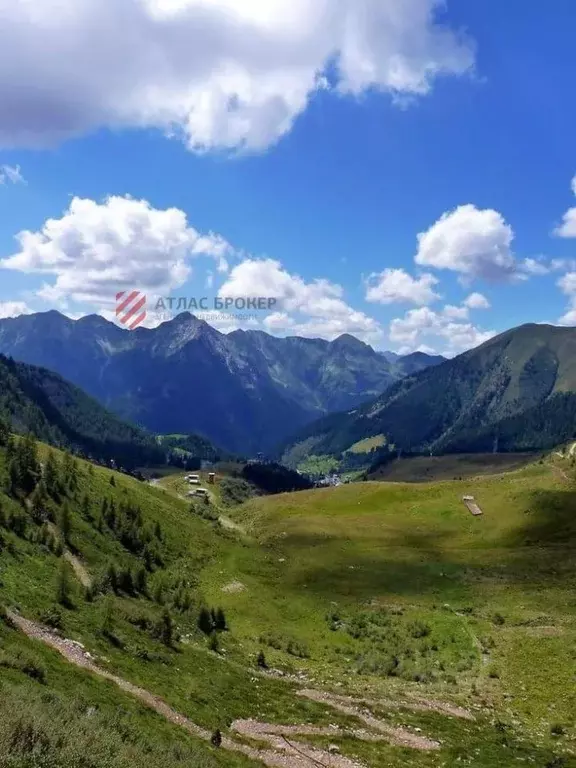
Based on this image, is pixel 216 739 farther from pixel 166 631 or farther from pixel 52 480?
pixel 52 480

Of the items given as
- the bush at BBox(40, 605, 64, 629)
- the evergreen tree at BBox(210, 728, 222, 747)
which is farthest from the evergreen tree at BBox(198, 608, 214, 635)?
the evergreen tree at BBox(210, 728, 222, 747)

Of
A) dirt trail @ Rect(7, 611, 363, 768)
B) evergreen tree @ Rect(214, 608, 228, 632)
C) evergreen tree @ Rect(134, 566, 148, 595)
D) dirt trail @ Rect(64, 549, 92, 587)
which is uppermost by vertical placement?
dirt trail @ Rect(7, 611, 363, 768)

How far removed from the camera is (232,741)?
29.6m

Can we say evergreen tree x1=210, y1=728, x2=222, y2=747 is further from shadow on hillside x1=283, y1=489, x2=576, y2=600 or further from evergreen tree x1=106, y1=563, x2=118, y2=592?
shadow on hillside x1=283, y1=489, x2=576, y2=600

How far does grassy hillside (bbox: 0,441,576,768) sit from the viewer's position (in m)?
27.8

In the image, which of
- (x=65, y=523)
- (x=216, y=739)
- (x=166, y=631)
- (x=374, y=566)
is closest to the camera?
(x=216, y=739)

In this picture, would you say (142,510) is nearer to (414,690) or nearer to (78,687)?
(414,690)

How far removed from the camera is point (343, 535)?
117 metres

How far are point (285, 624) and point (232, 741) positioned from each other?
136 ft

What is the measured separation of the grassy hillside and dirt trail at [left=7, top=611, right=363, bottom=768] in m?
0.43

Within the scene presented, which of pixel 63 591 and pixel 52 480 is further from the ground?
pixel 52 480

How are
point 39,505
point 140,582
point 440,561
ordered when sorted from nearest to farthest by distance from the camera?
1. point 140,582
2. point 39,505
3. point 440,561

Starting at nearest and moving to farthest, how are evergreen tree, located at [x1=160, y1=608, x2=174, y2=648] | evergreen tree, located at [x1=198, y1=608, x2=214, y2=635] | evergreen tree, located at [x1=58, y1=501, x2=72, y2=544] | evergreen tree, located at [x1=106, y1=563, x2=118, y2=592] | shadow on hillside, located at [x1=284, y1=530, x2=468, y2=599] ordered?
evergreen tree, located at [x1=160, y1=608, x2=174, y2=648] → evergreen tree, located at [x1=198, y1=608, x2=214, y2=635] → evergreen tree, located at [x1=106, y1=563, x2=118, y2=592] → evergreen tree, located at [x1=58, y1=501, x2=72, y2=544] → shadow on hillside, located at [x1=284, y1=530, x2=468, y2=599]

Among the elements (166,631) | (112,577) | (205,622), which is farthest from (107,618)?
(205,622)
